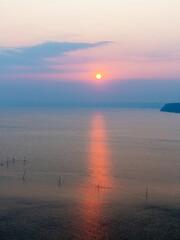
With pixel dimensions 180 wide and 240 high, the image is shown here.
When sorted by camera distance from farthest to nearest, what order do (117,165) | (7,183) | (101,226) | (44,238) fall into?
1. (117,165)
2. (7,183)
3. (101,226)
4. (44,238)

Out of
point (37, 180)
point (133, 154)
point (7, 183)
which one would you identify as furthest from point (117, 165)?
point (7, 183)

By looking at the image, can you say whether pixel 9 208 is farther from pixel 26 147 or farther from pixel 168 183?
pixel 26 147

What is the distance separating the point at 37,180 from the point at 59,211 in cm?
1092

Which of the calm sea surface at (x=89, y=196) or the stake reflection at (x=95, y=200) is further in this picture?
the calm sea surface at (x=89, y=196)

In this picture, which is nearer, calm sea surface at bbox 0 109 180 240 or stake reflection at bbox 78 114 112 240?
stake reflection at bbox 78 114 112 240

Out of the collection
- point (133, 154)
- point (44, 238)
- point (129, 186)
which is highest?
point (133, 154)

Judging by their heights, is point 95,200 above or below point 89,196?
below

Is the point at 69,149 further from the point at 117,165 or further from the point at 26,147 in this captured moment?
the point at 117,165

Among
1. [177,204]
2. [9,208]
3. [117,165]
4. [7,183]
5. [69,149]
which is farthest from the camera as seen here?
[69,149]

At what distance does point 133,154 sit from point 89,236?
37.0 meters

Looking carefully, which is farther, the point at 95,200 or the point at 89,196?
the point at 89,196

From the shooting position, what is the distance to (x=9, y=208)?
30.1 metres

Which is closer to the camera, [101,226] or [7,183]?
[101,226]

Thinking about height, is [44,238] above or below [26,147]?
below
